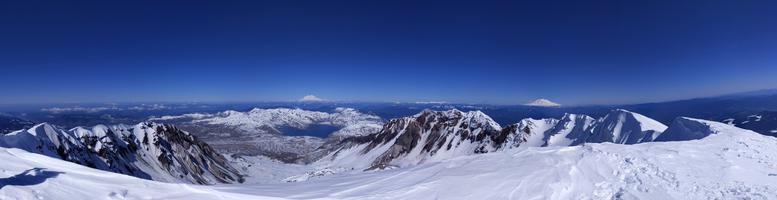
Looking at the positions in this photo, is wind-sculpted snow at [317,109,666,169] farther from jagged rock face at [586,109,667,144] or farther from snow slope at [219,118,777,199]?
snow slope at [219,118,777,199]

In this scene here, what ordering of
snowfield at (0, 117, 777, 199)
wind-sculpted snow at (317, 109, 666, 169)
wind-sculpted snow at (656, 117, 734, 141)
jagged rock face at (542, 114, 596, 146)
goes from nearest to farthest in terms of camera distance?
snowfield at (0, 117, 777, 199) < wind-sculpted snow at (656, 117, 734, 141) < wind-sculpted snow at (317, 109, 666, 169) < jagged rock face at (542, 114, 596, 146)

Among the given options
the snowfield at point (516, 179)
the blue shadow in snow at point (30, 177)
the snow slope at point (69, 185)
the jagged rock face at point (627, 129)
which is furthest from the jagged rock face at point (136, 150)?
the jagged rock face at point (627, 129)

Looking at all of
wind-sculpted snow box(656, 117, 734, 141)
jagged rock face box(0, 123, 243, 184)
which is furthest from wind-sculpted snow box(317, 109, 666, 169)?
jagged rock face box(0, 123, 243, 184)

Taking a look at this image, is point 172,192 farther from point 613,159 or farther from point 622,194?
point 613,159

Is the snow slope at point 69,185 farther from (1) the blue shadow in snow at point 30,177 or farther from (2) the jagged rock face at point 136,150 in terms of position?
(2) the jagged rock face at point 136,150

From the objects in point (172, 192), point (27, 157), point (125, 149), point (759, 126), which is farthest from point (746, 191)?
point (125, 149)

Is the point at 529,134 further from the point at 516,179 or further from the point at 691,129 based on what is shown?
the point at 516,179

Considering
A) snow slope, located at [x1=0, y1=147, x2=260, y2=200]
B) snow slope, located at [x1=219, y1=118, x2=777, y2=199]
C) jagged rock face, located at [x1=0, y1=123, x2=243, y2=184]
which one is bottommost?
jagged rock face, located at [x1=0, y1=123, x2=243, y2=184]
